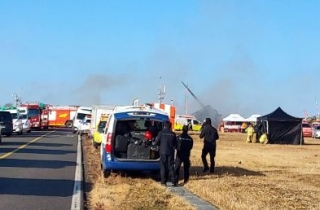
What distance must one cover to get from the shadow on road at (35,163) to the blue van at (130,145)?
4248 mm

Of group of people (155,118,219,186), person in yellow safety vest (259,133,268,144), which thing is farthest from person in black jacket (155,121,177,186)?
person in yellow safety vest (259,133,268,144)

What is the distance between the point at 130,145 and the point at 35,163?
6.11 m

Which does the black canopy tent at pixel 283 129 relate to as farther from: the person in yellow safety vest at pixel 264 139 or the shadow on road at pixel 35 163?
the shadow on road at pixel 35 163

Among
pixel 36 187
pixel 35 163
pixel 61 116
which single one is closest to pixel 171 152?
pixel 36 187

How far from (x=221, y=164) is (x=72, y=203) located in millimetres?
11919

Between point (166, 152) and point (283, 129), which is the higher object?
point (283, 129)

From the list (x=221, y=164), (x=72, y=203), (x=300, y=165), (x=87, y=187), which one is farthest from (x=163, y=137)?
(x=300, y=165)

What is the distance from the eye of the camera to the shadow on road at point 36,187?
14.7 meters

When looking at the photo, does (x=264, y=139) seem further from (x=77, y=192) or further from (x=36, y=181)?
(x=77, y=192)

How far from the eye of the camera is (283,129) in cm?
5044

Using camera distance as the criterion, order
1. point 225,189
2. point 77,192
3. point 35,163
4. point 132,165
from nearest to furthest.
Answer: point 77,192 → point 225,189 → point 132,165 → point 35,163

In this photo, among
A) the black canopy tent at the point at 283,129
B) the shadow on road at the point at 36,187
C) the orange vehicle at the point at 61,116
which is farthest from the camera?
the orange vehicle at the point at 61,116

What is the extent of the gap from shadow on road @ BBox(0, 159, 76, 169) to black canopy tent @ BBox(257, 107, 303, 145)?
92.4ft

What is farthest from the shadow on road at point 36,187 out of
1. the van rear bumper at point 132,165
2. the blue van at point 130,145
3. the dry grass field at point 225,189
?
the blue van at point 130,145
